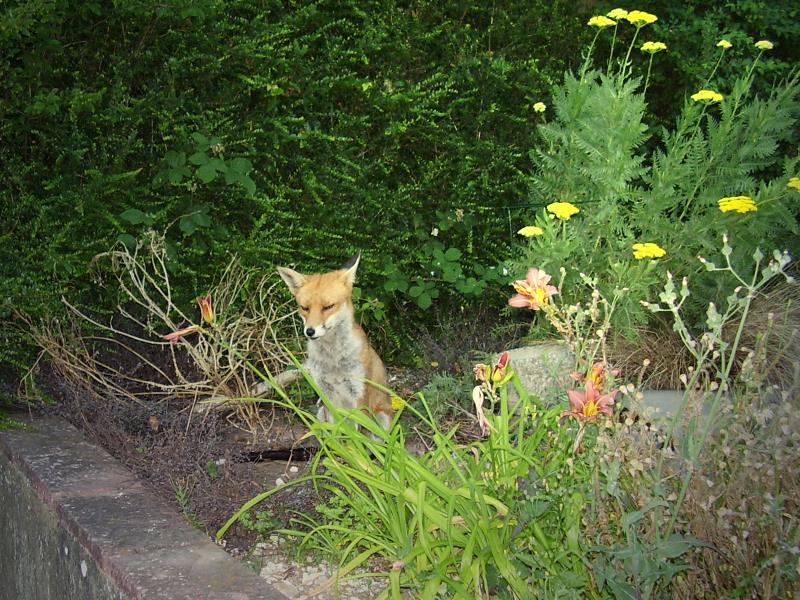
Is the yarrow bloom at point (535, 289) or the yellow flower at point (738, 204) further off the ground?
the yarrow bloom at point (535, 289)

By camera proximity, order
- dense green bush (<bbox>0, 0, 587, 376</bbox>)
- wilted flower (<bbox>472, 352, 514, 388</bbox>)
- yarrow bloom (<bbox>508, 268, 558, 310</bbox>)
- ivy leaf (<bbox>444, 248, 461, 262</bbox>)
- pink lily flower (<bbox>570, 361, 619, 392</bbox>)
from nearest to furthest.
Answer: pink lily flower (<bbox>570, 361, 619, 392</bbox>)
yarrow bloom (<bbox>508, 268, 558, 310</bbox>)
wilted flower (<bbox>472, 352, 514, 388</bbox>)
dense green bush (<bbox>0, 0, 587, 376</bbox>)
ivy leaf (<bbox>444, 248, 461, 262</bbox>)

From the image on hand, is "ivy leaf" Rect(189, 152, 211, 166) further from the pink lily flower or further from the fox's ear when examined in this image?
the pink lily flower

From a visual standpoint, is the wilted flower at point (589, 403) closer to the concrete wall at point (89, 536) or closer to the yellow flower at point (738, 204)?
the concrete wall at point (89, 536)

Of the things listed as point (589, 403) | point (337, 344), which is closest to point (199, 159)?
point (337, 344)

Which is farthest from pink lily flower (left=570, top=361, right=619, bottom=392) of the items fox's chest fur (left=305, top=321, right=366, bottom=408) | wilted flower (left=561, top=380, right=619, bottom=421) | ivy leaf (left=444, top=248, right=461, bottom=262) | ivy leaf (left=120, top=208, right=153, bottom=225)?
ivy leaf (left=444, top=248, right=461, bottom=262)

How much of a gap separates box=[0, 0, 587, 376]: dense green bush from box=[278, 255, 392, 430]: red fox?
2.99 feet

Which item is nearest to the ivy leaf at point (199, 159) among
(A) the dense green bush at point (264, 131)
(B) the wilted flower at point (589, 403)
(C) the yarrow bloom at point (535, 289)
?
(A) the dense green bush at point (264, 131)

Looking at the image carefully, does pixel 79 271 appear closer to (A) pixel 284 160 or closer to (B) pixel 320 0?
(A) pixel 284 160

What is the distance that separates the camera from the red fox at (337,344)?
4.45m

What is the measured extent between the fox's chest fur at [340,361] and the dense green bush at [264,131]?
955mm

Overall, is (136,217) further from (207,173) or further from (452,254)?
(452,254)

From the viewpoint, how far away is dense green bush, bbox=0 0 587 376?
4.88 meters

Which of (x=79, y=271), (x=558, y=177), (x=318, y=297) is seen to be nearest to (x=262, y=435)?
(x=318, y=297)

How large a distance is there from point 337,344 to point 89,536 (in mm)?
1634
